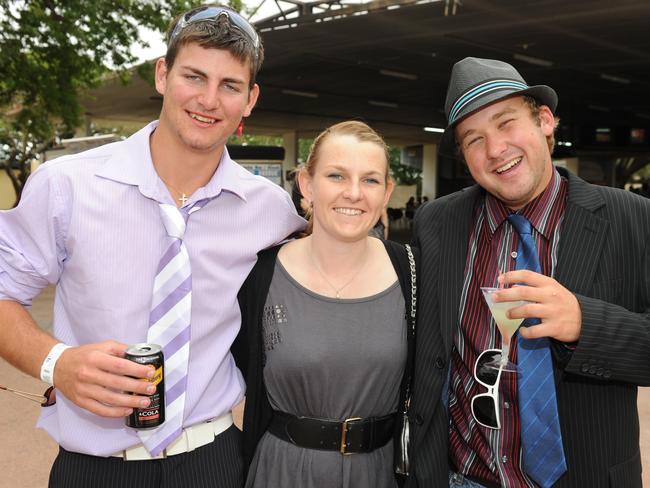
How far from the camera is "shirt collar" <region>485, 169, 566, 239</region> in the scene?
2367 millimetres

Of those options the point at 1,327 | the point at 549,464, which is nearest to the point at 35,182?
the point at 1,327

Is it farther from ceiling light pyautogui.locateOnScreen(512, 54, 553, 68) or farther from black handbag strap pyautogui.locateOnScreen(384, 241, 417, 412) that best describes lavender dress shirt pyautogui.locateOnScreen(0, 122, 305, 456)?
ceiling light pyautogui.locateOnScreen(512, 54, 553, 68)

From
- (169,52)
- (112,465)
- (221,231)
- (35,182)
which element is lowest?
(112,465)

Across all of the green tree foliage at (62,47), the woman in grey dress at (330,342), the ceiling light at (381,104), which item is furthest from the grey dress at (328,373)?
the ceiling light at (381,104)

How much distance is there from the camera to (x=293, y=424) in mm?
2436

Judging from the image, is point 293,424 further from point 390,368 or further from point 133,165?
point 133,165

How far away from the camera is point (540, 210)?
2.40 m

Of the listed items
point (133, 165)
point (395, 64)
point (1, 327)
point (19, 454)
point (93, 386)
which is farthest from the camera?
point (395, 64)

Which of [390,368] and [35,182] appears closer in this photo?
[35,182]

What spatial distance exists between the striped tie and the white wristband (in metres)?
0.28

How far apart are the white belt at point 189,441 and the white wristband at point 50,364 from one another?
1.32 ft

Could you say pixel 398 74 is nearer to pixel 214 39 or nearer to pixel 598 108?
pixel 598 108

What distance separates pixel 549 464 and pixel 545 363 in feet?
1.16

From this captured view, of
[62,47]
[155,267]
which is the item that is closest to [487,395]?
[155,267]
